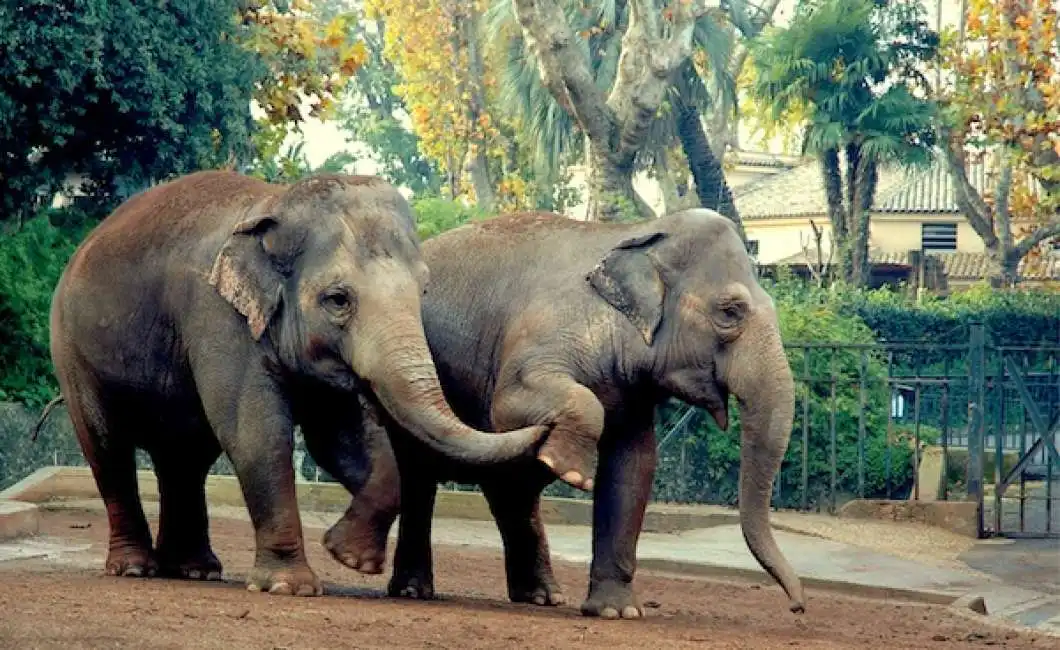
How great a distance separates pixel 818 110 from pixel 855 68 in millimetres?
1080

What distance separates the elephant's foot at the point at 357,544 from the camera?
966 cm

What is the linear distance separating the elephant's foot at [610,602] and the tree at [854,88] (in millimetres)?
30619

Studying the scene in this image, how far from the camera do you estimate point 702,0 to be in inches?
1169

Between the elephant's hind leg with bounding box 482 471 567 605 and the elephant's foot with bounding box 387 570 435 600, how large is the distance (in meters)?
0.49

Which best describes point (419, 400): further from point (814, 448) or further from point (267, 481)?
point (814, 448)

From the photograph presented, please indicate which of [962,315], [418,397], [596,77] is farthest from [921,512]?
[596,77]

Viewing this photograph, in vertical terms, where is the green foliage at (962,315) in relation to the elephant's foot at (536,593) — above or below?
below

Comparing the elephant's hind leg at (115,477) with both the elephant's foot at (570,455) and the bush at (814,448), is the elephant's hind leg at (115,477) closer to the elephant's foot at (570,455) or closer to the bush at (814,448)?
the elephant's foot at (570,455)

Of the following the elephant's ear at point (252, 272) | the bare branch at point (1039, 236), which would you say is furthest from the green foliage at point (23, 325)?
the bare branch at point (1039, 236)

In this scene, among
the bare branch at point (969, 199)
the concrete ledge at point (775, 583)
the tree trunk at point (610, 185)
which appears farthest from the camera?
the bare branch at point (969, 199)

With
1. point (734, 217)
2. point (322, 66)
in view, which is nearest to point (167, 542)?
point (322, 66)

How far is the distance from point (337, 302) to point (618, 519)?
1.77m

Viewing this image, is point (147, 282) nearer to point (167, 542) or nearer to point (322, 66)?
point (167, 542)

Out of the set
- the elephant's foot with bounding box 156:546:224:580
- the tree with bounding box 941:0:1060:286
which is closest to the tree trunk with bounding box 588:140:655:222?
the tree with bounding box 941:0:1060:286
